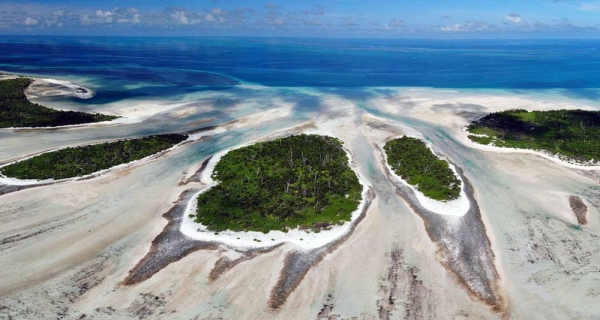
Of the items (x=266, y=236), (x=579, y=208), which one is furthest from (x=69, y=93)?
(x=579, y=208)

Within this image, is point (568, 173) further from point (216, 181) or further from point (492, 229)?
point (216, 181)

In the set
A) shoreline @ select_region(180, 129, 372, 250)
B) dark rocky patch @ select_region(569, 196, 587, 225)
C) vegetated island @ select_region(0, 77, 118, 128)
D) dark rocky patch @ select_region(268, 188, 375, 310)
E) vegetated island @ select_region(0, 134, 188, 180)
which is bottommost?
dark rocky patch @ select_region(268, 188, 375, 310)

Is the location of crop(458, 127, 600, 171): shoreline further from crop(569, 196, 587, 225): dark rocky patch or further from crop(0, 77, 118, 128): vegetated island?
crop(0, 77, 118, 128): vegetated island

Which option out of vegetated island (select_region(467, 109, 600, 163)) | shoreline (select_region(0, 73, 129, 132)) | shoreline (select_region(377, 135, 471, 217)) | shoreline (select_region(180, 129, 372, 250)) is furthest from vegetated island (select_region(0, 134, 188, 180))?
vegetated island (select_region(467, 109, 600, 163))

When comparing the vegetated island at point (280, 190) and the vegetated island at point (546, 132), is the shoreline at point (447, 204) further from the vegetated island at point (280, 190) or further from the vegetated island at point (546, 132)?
the vegetated island at point (546, 132)

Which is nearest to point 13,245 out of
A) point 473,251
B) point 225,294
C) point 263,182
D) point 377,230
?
point 225,294

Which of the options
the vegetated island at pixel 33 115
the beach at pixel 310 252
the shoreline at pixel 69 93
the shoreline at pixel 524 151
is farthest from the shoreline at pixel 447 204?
the vegetated island at pixel 33 115
